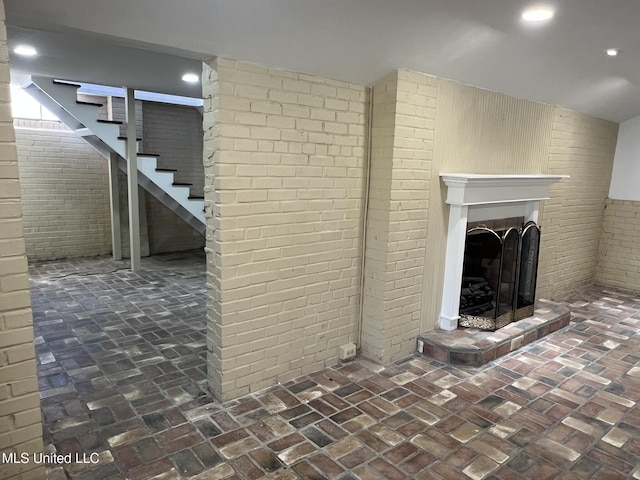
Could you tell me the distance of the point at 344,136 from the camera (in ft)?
10.1

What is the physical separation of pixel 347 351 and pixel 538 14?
2.54m

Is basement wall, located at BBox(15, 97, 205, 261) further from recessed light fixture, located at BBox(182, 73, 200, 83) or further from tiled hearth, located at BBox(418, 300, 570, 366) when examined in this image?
tiled hearth, located at BBox(418, 300, 570, 366)

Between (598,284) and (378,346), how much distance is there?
4238mm

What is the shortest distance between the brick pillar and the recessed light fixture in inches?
84.9

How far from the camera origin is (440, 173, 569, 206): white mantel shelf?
11.0 feet

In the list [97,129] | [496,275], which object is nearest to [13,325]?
[496,275]

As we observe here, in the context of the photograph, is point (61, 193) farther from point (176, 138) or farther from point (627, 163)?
point (627, 163)

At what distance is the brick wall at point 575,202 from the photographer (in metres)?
4.71

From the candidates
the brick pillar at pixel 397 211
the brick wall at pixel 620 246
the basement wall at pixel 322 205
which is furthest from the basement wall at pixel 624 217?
the brick pillar at pixel 397 211

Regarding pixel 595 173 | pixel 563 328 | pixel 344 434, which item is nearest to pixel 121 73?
pixel 344 434

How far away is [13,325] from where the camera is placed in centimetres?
172

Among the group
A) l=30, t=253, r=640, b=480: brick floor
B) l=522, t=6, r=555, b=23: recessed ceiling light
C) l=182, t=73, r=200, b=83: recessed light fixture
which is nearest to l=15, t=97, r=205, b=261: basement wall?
→ l=182, t=73, r=200, b=83: recessed light fixture

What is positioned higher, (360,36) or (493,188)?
(360,36)

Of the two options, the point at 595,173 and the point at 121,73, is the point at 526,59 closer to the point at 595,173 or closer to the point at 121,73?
the point at 595,173
